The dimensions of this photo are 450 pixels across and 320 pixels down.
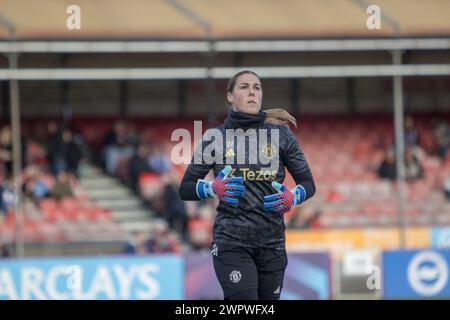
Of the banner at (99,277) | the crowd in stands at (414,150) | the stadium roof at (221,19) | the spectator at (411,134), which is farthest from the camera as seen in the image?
the spectator at (411,134)

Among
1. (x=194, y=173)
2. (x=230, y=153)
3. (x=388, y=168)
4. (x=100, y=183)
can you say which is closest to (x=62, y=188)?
(x=100, y=183)

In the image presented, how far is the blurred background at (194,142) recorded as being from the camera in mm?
16594

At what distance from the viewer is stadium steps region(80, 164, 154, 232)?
20828 millimetres

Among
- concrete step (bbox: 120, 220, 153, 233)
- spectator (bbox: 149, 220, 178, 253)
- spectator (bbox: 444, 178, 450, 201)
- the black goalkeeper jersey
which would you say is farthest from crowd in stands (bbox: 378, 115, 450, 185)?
the black goalkeeper jersey

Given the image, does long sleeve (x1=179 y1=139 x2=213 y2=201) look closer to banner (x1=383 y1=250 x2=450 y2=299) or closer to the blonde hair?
the blonde hair

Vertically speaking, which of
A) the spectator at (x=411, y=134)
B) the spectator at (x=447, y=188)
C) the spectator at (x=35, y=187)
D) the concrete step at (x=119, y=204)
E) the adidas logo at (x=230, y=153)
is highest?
the spectator at (x=411, y=134)

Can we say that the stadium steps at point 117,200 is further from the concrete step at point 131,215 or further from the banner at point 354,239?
the banner at point 354,239

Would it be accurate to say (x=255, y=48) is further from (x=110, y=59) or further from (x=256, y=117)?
(x=256, y=117)

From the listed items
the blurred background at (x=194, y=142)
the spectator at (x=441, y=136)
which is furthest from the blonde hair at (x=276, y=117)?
the spectator at (x=441, y=136)

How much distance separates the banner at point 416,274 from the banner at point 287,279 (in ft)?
3.37

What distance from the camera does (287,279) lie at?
1636 centimetres

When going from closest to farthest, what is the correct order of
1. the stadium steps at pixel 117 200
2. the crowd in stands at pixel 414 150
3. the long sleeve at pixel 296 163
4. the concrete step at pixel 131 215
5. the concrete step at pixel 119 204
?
1. the long sleeve at pixel 296 163
2. the stadium steps at pixel 117 200
3. the concrete step at pixel 131 215
4. the concrete step at pixel 119 204
5. the crowd in stands at pixel 414 150

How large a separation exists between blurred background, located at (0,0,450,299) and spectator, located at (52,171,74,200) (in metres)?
0.03

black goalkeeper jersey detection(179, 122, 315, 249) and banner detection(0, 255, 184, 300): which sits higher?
black goalkeeper jersey detection(179, 122, 315, 249)
